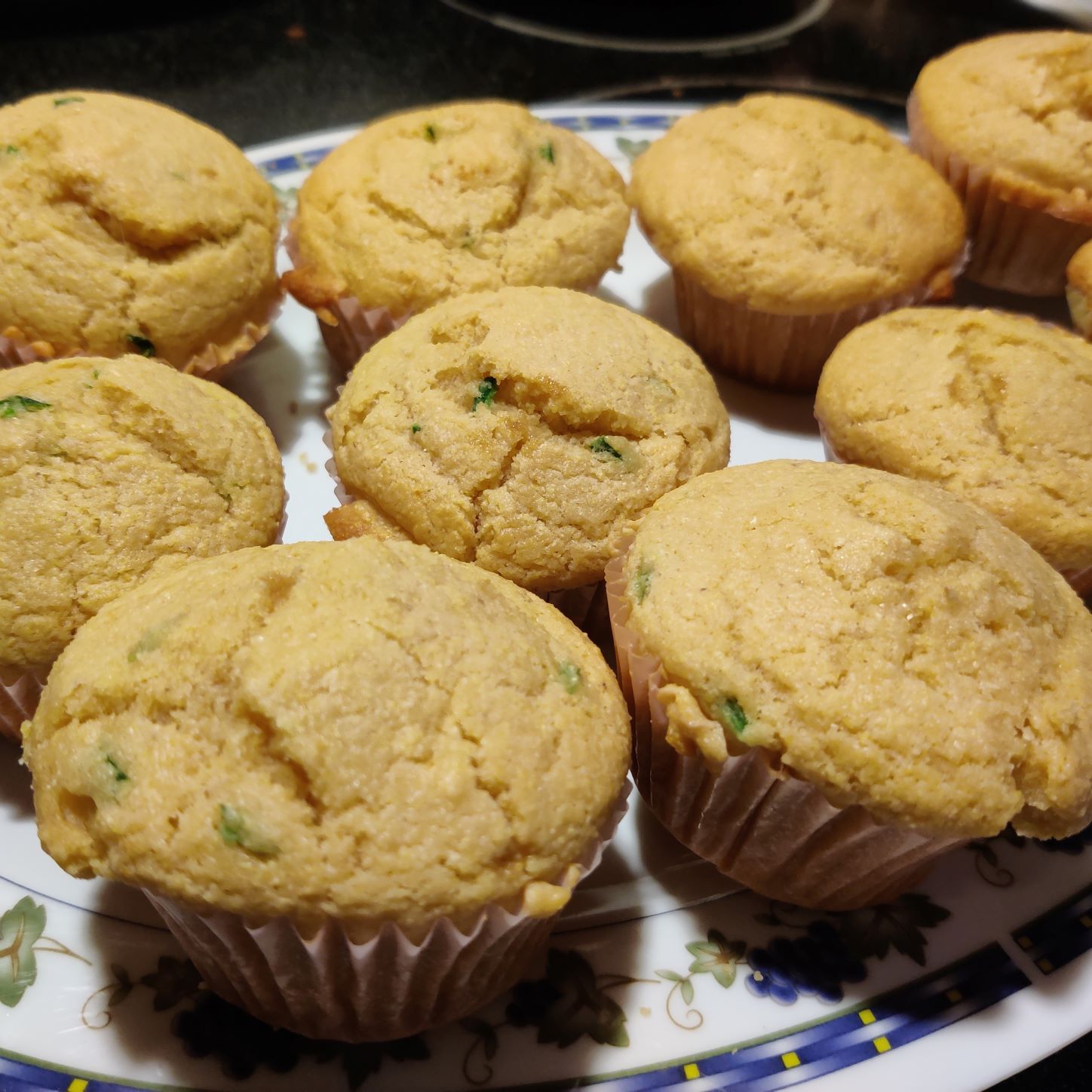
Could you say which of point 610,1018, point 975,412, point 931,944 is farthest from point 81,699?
point 975,412

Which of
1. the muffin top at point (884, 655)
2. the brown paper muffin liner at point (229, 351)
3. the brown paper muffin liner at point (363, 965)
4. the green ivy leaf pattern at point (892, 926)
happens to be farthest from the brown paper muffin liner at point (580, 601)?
the green ivy leaf pattern at point (892, 926)

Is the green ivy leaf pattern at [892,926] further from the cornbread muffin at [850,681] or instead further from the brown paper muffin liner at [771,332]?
the brown paper muffin liner at [771,332]

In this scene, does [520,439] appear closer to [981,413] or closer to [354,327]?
[354,327]

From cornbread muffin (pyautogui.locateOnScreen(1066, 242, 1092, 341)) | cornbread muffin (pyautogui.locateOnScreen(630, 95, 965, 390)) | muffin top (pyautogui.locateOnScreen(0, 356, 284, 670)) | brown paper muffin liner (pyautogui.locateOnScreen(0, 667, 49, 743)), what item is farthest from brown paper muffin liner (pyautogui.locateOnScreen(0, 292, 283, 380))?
cornbread muffin (pyautogui.locateOnScreen(1066, 242, 1092, 341))

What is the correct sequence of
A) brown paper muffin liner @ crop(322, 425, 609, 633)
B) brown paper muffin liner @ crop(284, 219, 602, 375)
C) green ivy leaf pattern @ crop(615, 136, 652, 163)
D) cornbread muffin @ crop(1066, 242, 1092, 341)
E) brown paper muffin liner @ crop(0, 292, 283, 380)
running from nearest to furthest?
brown paper muffin liner @ crop(322, 425, 609, 633) → brown paper muffin liner @ crop(0, 292, 283, 380) → brown paper muffin liner @ crop(284, 219, 602, 375) → cornbread muffin @ crop(1066, 242, 1092, 341) → green ivy leaf pattern @ crop(615, 136, 652, 163)

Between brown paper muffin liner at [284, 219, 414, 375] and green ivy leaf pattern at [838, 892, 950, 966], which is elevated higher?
brown paper muffin liner at [284, 219, 414, 375]

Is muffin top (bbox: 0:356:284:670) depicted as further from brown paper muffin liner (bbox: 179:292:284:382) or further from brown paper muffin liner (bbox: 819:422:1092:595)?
brown paper muffin liner (bbox: 819:422:1092:595)
